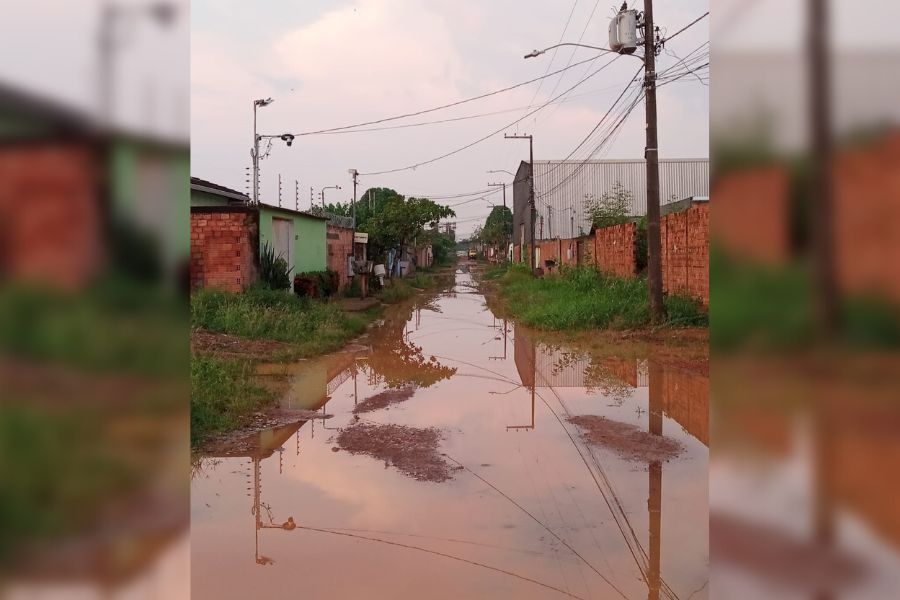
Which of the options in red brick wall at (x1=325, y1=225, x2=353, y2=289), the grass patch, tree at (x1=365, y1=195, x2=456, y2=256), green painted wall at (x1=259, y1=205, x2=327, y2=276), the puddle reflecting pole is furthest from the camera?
the grass patch

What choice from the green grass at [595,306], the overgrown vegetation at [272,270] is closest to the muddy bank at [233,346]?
the overgrown vegetation at [272,270]

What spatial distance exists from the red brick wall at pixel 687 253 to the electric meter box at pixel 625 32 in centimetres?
333

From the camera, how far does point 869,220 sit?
121cm

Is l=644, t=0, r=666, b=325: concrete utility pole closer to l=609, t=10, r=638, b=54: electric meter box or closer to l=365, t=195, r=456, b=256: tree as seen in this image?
l=609, t=10, r=638, b=54: electric meter box

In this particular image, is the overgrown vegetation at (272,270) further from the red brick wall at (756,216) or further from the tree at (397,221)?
the red brick wall at (756,216)

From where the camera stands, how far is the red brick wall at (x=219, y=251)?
1490cm

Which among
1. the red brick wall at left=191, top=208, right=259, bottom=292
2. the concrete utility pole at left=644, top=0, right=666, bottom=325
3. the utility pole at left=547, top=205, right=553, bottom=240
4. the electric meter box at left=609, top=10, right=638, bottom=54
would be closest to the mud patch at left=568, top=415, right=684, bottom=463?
the concrete utility pole at left=644, top=0, right=666, bottom=325

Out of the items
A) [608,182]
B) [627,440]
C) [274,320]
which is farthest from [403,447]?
[608,182]

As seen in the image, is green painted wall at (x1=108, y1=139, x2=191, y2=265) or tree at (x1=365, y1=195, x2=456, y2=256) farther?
tree at (x1=365, y1=195, x2=456, y2=256)

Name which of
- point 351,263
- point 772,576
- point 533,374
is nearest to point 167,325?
point 772,576

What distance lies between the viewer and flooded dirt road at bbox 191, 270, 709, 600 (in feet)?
12.2

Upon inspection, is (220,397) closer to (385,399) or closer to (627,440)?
(385,399)

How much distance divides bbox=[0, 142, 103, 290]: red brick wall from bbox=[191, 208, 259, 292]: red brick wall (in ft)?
45.4

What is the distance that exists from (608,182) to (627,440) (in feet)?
117
